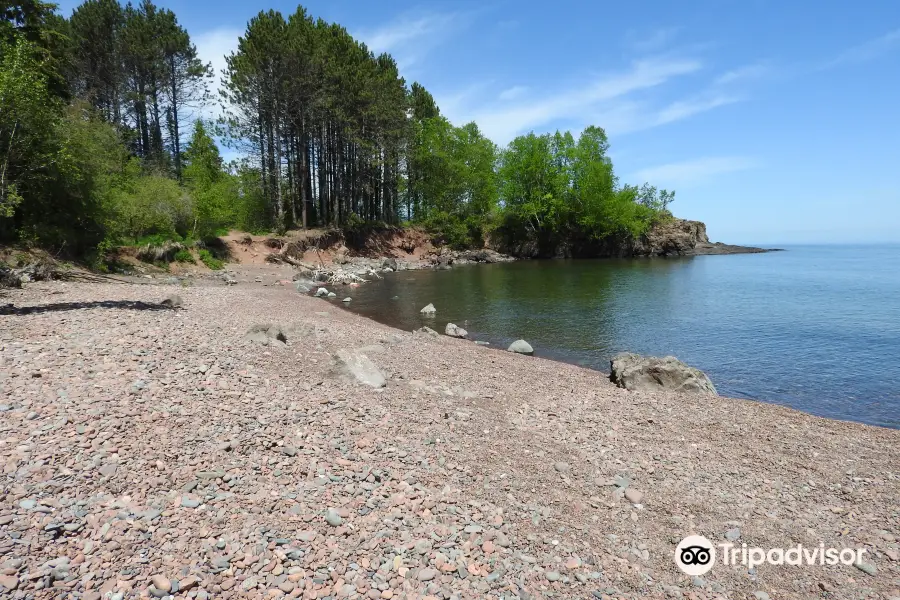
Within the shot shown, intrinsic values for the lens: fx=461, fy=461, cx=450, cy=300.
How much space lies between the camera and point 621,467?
8070 mm

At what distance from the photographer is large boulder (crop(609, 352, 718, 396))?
Result: 42.0 ft

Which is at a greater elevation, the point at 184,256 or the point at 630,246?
the point at 630,246

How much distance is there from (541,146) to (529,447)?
7795 centimetres

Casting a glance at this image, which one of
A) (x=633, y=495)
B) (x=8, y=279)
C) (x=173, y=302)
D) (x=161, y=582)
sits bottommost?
(x=633, y=495)

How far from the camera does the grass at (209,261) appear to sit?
3972 centimetres

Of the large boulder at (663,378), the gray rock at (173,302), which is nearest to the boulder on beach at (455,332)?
the large boulder at (663,378)

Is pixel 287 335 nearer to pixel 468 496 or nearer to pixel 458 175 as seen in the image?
pixel 468 496

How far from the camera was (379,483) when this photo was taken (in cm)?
673

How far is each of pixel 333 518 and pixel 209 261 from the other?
130ft

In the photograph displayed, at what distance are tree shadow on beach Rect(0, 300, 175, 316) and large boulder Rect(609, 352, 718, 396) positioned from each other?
1632 centimetres

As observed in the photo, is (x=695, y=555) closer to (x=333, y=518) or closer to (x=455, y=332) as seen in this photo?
(x=333, y=518)

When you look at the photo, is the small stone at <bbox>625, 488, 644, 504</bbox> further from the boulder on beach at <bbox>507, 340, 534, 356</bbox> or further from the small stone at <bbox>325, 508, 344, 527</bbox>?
the boulder on beach at <bbox>507, 340, 534, 356</bbox>

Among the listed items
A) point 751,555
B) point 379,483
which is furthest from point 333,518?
point 751,555

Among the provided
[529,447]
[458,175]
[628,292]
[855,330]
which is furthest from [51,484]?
[458,175]
